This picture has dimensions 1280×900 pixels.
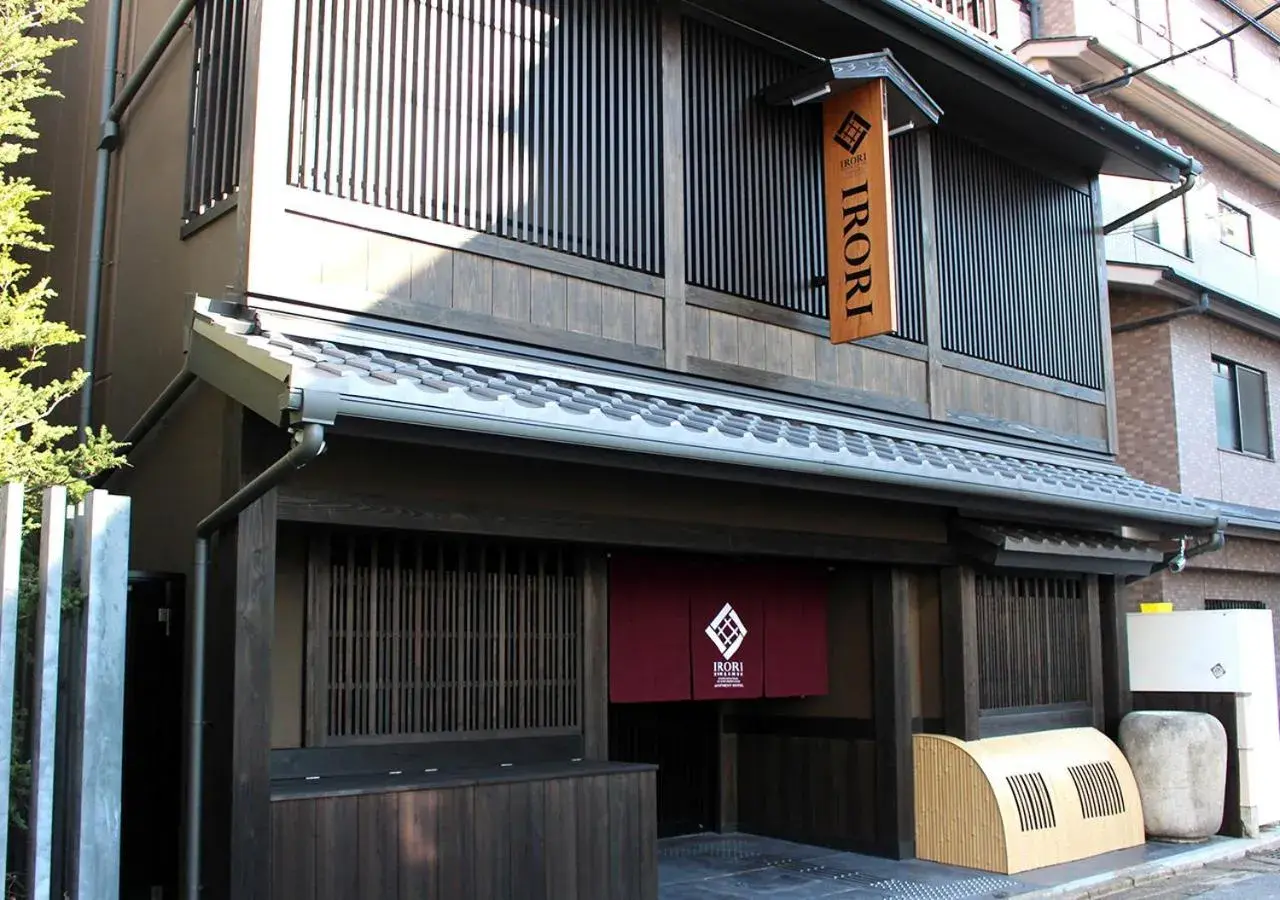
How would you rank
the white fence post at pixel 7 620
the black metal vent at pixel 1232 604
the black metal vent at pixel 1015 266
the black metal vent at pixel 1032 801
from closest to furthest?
the white fence post at pixel 7 620, the black metal vent at pixel 1032 801, the black metal vent at pixel 1015 266, the black metal vent at pixel 1232 604

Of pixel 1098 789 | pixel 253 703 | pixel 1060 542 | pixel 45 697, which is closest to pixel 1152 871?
pixel 1098 789

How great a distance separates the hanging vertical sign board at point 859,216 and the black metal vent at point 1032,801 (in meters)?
4.08

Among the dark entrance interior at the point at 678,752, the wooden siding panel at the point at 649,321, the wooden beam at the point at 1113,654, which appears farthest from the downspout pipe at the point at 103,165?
the wooden beam at the point at 1113,654

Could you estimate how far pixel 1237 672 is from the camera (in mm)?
11828

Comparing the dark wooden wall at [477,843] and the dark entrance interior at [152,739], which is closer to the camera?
the dark wooden wall at [477,843]

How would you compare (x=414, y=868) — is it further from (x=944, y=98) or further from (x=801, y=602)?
(x=944, y=98)

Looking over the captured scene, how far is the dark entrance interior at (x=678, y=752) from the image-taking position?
11.3m

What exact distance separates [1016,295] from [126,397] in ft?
27.5

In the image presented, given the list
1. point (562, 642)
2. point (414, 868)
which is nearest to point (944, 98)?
point (562, 642)

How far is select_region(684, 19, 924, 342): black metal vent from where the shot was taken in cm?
938

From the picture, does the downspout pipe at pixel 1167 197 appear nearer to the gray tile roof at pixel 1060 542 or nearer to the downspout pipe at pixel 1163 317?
the downspout pipe at pixel 1163 317

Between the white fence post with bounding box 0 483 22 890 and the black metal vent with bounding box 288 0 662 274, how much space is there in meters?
2.51

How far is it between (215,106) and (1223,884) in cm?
967

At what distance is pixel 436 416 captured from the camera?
5.85 metres
